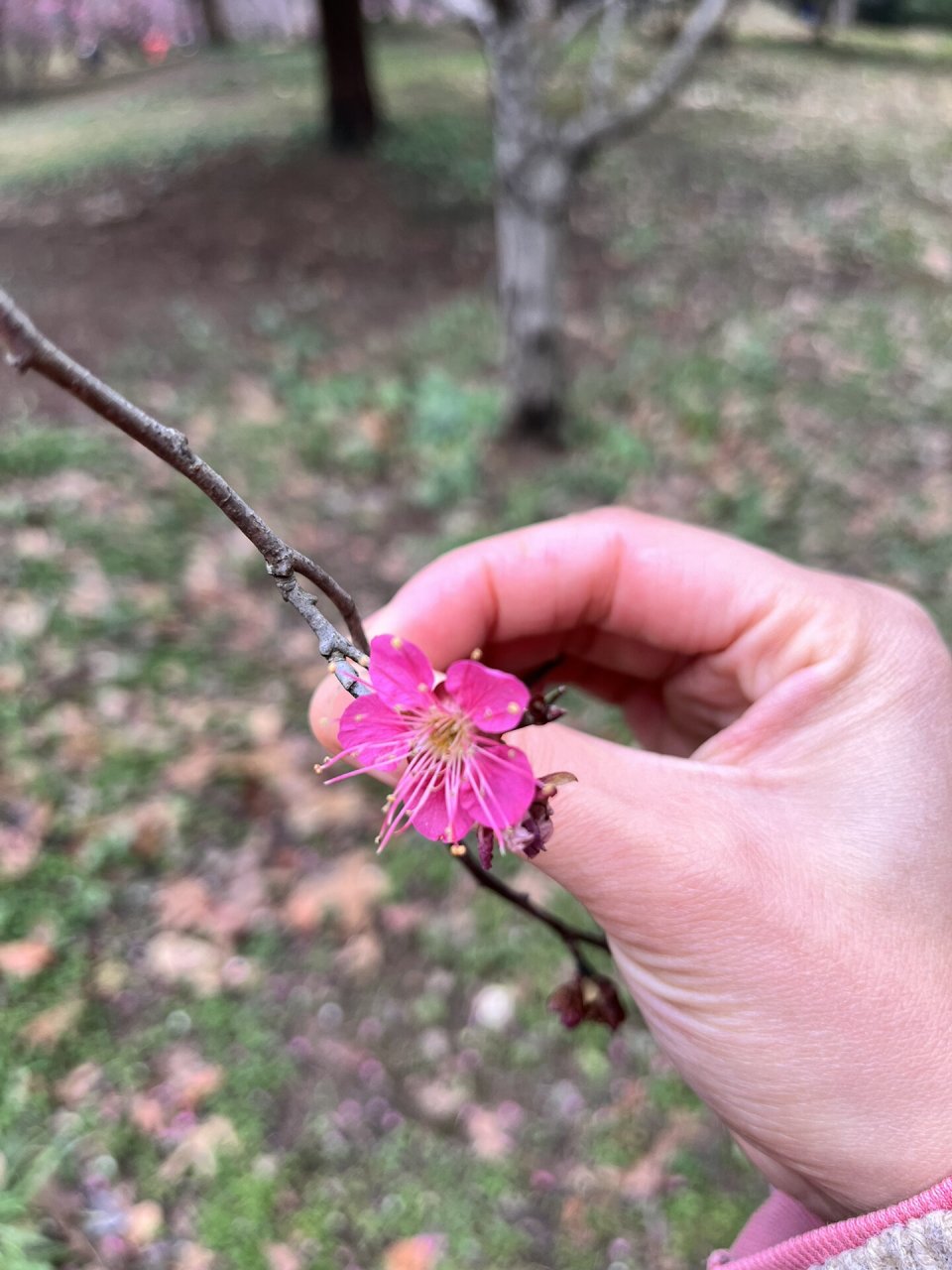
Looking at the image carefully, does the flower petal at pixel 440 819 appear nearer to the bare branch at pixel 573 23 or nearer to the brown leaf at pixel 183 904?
the brown leaf at pixel 183 904

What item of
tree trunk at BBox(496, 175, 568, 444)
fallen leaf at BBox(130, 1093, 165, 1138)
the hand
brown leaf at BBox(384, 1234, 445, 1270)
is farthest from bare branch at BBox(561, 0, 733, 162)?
brown leaf at BBox(384, 1234, 445, 1270)

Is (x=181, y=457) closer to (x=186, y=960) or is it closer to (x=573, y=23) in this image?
(x=186, y=960)

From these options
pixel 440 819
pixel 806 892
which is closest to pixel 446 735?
pixel 440 819

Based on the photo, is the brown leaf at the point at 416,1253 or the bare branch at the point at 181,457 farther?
the brown leaf at the point at 416,1253

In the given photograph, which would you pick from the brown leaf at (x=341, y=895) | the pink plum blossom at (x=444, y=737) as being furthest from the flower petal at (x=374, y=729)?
the brown leaf at (x=341, y=895)

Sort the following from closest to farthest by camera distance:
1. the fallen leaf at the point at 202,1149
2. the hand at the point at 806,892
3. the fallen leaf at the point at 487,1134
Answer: the hand at the point at 806,892, the fallen leaf at the point at 202,1149, the fallen leaf at the point at 487,1134

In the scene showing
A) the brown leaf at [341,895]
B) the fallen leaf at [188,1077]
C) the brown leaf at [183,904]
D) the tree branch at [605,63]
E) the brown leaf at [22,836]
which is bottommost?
the fallen leaf at [188,1077]

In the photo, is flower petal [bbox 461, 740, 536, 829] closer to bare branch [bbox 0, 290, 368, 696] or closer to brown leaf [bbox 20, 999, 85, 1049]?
bare branch [bbox 0, 290, 368, 696]
